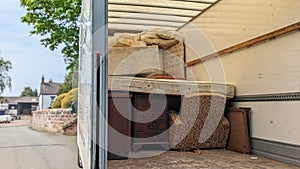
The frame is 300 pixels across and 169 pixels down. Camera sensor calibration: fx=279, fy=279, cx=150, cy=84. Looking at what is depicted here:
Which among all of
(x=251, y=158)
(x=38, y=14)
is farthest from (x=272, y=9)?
(x=38, y=14)

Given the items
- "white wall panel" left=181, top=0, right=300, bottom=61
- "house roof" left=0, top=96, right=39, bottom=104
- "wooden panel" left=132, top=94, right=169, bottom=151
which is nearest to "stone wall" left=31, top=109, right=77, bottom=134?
"white wall panel" left=181, top=0, right=300, bottom=61

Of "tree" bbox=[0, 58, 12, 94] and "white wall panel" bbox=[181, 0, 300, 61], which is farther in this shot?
"tree" bbox=[0, 58, 12, 94]

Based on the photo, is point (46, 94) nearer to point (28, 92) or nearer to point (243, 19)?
point (28, 92)

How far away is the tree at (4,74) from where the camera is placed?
89.2ft

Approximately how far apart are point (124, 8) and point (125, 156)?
251 centimetres

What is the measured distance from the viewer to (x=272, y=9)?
254 cm

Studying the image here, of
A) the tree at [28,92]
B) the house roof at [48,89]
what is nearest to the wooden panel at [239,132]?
the house roof at [48,89]

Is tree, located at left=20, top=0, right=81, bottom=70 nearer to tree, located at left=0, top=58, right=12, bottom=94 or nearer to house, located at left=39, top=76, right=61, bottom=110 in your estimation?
tree, located at left=0, top=58, right=12, bottom=94

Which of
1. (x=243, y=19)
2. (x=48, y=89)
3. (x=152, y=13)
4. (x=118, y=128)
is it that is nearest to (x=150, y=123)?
(x=118, y=128)

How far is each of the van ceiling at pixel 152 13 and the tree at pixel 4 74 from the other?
1040 inches

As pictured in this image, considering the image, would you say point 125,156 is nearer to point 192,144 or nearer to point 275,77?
point 192,144

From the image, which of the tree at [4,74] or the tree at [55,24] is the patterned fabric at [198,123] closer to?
the tree at [55,24]

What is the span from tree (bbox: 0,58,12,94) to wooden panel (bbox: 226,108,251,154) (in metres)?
28.5

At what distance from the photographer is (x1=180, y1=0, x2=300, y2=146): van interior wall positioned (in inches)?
90.0
